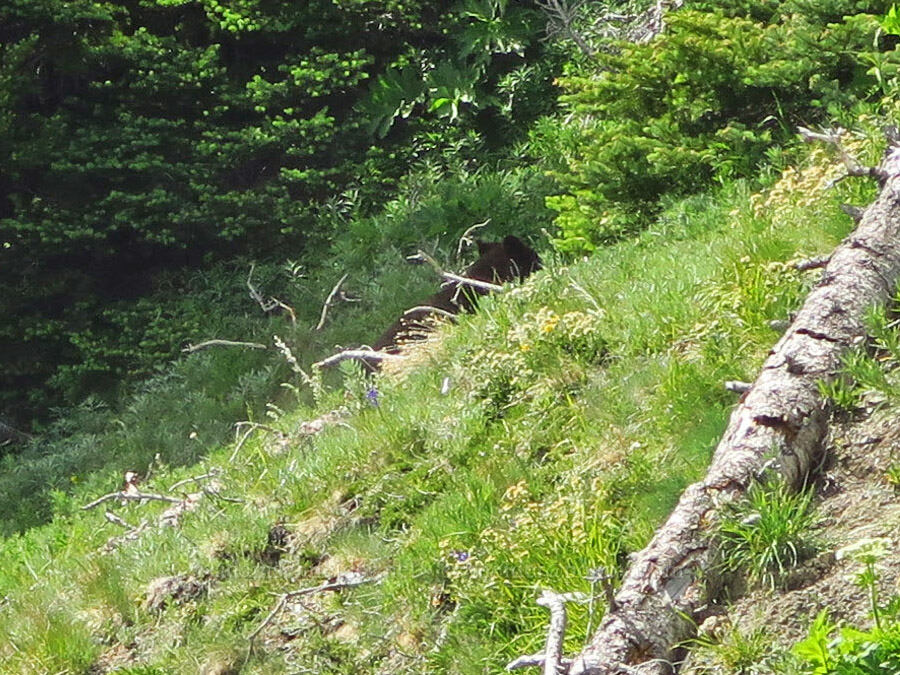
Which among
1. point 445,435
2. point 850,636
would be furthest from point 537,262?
point 850,636

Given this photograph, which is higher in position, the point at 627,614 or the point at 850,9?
the point at 850,9

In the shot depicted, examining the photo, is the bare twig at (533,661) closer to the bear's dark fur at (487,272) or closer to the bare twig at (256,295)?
the bear's dark fur at (487,272)

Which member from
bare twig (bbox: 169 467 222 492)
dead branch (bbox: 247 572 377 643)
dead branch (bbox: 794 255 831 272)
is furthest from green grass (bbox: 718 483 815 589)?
bare twig (bbox: 169 467 222 492)

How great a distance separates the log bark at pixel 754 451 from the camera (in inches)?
157

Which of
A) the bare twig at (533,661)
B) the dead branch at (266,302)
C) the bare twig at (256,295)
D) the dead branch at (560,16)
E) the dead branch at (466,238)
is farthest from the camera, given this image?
the dead branch at (560,16)

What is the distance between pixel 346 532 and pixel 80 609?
4.86 ft

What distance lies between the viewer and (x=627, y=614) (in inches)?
157

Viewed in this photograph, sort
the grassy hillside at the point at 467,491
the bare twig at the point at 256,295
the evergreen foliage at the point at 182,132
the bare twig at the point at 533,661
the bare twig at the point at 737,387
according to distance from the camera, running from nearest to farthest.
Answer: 1. the bare twig at the point at 533,661
2. the bare twig at the point at 737,387
3. the grassy hillside at the point at 467,491
4. the bare twig at the point at 256,295
5. the evergreen foliage at the point at 182,132

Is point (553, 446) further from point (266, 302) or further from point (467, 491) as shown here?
point (266, 302)

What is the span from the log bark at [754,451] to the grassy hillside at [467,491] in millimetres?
279

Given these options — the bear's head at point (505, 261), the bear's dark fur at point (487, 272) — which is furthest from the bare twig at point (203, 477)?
the bear's head at point (505, 261)

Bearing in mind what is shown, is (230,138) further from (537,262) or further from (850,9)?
(850,9)

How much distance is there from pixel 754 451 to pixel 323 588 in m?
2.16

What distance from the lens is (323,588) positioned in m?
5.68
